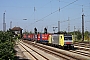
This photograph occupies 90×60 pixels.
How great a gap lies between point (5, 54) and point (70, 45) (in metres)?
27.4

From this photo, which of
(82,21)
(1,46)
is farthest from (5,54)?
(82,21)

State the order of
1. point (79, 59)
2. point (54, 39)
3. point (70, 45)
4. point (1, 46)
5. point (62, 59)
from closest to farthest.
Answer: point (1, 46), point (79, 59), point (62, 59), point (70, 45), point (54, 39)

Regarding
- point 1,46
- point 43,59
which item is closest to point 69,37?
point 43,59

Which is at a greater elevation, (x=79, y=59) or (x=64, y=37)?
(x=64, y=37)

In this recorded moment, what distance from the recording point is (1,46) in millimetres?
18391

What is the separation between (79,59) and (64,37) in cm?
1777

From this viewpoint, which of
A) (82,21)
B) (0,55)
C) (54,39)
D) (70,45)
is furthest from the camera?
(82,21)

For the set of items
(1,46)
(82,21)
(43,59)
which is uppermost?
(82,21)

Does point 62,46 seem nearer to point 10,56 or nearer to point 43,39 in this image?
point 43,39

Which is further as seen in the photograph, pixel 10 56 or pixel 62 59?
pixel 62 59

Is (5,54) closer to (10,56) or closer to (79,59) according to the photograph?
(10,56)

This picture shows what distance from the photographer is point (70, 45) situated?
42.3 m

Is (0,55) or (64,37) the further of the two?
(64,37)

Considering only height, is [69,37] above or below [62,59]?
above
